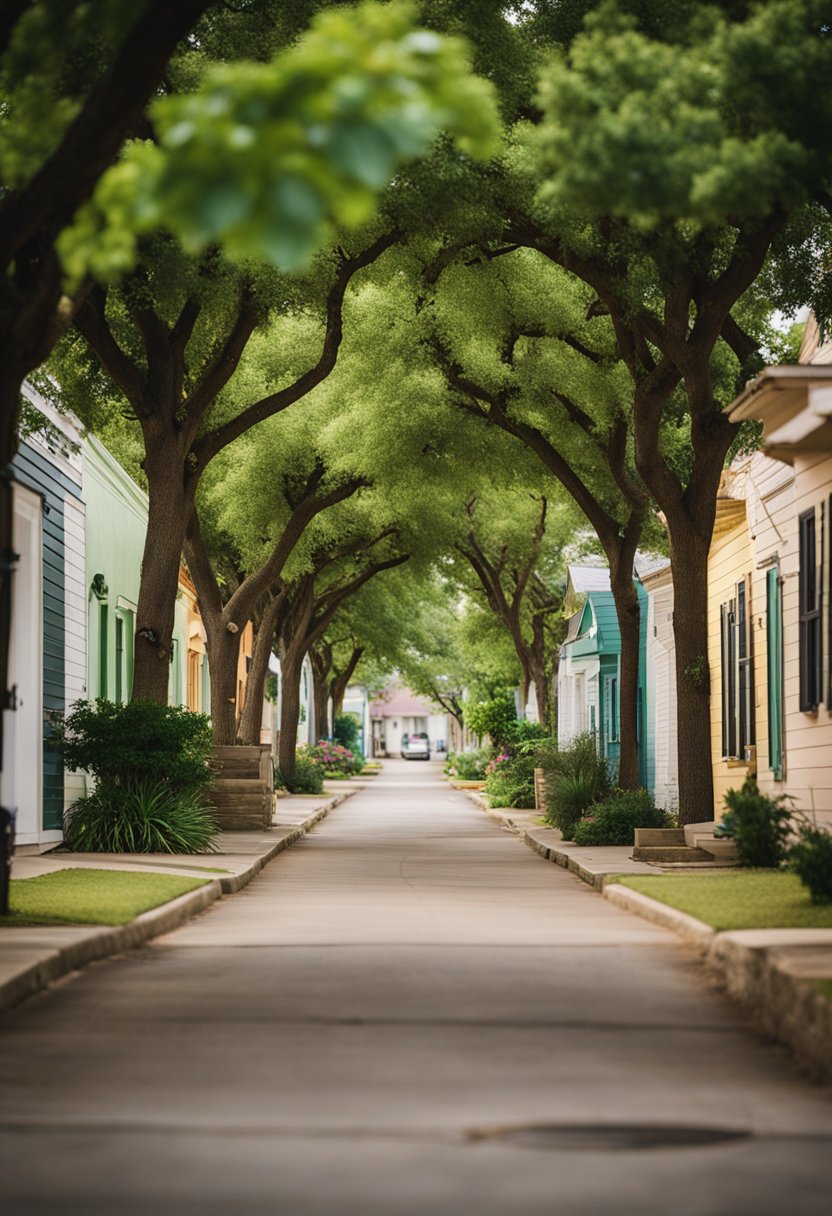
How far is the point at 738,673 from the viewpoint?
2300 centimetres

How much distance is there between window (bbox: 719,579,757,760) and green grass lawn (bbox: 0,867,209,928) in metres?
8.56

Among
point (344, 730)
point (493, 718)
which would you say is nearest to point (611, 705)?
point (493, 718)

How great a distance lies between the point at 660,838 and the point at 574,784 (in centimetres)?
589

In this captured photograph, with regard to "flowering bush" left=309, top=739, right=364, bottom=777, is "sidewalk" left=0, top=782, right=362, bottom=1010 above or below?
below

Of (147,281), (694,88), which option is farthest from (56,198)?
(147,281)

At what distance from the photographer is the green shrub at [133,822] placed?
2050cm

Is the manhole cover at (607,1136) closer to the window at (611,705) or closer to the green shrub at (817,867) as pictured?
the green shrub at (817,867)

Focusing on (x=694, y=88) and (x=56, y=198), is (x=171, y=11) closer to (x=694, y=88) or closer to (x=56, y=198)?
(x=56, y=198)

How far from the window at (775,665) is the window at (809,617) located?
2362mm

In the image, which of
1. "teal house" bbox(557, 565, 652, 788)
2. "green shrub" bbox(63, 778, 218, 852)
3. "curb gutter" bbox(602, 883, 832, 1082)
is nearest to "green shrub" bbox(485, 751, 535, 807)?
"teal house" bbox(557, 565, 652, 788)

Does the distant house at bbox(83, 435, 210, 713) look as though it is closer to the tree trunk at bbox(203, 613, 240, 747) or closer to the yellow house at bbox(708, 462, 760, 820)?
the tree trunk at bbox(203, 613, 240, 747)

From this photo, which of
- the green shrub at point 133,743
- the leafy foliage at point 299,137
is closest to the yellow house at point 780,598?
the green shrub at point 133,743

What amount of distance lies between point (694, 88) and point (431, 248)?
13878 mm

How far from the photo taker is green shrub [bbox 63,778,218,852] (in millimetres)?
20500
